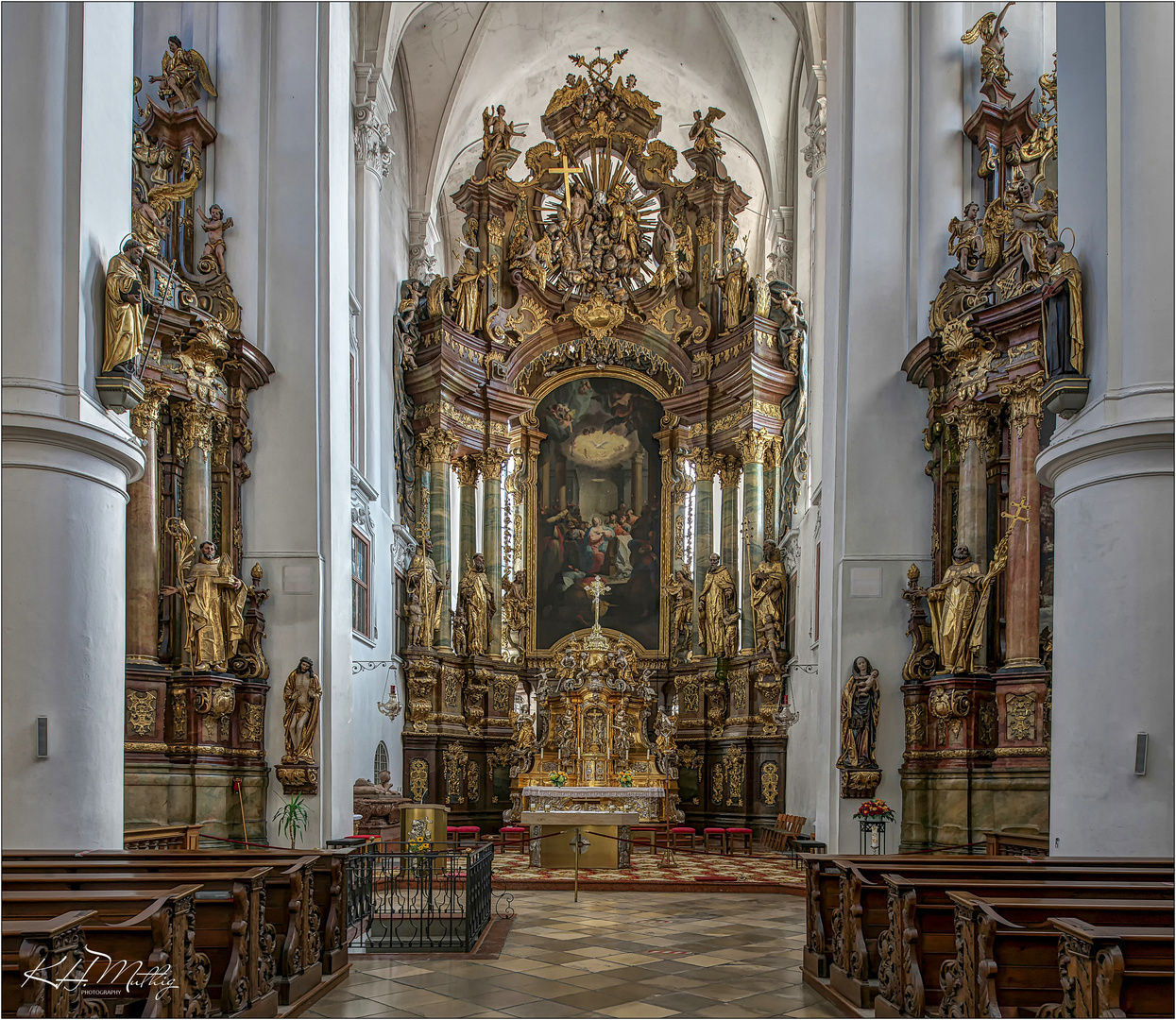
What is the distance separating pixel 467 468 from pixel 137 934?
Answer: 18.1m

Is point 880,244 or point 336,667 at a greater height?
point 880,244

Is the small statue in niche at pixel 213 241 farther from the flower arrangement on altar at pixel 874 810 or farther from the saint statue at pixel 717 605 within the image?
the saint statue at pixel 717 605

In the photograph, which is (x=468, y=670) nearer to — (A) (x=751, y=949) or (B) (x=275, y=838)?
(B) (x=275, y=838)

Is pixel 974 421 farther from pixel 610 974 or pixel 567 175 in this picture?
pixel 567 175

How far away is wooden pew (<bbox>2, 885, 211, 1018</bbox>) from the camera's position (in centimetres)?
468

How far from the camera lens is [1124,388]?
798cm

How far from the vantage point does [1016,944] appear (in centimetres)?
476

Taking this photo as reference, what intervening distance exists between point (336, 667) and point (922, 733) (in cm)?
692

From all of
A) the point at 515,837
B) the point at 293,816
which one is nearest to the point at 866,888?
the point at 293,816

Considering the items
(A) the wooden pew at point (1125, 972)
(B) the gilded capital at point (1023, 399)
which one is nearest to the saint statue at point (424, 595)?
(B) the gilded capital at point (1023, 399)

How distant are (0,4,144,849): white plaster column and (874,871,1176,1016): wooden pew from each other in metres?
5.03

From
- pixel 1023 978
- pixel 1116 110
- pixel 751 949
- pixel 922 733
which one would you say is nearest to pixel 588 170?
pixel 922 733

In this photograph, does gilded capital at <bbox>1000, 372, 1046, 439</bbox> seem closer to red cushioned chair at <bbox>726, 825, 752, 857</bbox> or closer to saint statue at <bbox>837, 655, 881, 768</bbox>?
saint statue at <bbox>837, 655, 881, 768</bbox>

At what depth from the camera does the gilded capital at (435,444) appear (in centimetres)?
2170
